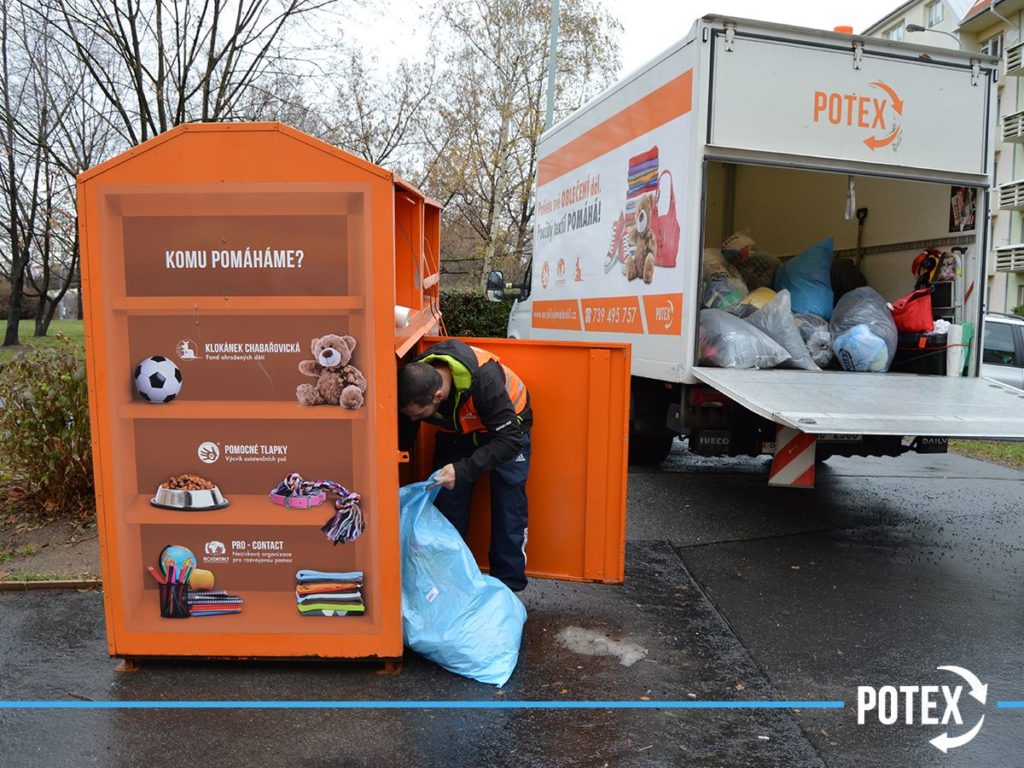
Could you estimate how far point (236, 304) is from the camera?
10.2 feet

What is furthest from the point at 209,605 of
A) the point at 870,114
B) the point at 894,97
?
the point at 894,97

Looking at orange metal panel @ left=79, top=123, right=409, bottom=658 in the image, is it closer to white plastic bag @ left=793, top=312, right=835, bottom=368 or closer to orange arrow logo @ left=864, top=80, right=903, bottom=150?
orange arrow logo @ left=864, top=80, right=903, bottom=150

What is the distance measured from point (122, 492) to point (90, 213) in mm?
1063

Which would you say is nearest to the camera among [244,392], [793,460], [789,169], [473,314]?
[244,392]

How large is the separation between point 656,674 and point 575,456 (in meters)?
1.02

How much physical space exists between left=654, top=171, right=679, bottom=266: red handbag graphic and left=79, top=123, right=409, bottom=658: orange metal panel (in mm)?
2545

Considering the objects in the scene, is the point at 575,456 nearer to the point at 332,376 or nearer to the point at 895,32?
the point at 332,376

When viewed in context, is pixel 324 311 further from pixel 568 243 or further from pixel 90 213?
pixel 568 243

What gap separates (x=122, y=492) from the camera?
3.20m

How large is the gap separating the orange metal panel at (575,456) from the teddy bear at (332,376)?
33.9 inches

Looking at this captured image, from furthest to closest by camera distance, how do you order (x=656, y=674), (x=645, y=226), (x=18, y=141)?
(x=18, y=141) < (x=645, y=226) < (x=656, y=674)

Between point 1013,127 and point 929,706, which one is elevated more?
point 1013,127

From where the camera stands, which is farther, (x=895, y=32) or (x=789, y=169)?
(x=895, y=32)

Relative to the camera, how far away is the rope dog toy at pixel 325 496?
3268mm
